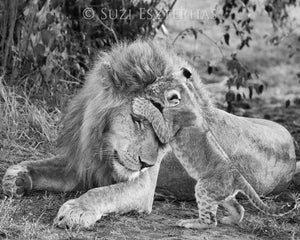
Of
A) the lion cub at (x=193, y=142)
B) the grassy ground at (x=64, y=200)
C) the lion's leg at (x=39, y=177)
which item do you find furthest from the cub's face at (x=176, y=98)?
the lion's leg at (x=39, y=177)

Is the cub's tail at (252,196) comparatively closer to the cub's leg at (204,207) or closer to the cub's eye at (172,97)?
the cub's leg at (204,207)

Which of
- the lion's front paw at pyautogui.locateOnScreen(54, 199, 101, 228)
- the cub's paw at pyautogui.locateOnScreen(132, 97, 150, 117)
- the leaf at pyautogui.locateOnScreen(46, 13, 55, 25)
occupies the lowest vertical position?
the lion's front paw at pyautogui.locateOnScreen(54, 199, 101, 228)

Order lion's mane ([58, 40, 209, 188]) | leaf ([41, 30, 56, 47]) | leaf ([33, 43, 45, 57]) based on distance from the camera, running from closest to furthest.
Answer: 1. lion's mane ([58, 40, 209, 188])
2. leaf ([41, 30, 56, 47])
3. leaf ([33, 43, 45, 57])

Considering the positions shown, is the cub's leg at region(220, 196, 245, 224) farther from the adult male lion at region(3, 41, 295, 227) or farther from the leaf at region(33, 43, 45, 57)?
the leaf at region(33, 43, 45, 57)

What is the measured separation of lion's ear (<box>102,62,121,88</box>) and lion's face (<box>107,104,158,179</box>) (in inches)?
5.4

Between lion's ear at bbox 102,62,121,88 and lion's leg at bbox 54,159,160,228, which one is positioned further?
lion's ear at bbox 102,62,121,88

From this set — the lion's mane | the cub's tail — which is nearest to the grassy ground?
the cub's tail

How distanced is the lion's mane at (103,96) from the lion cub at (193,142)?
127 millimetres

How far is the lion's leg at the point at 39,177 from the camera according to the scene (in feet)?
14.8

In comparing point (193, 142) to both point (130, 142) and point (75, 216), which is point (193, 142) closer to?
point (130, 142)

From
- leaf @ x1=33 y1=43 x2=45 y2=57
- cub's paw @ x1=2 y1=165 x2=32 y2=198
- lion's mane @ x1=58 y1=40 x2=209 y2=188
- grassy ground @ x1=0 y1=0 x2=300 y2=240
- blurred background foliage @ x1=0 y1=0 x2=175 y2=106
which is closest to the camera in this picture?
grassy ground @ x1=0 y1=0 x2=300 y2=240

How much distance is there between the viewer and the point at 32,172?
183 inches

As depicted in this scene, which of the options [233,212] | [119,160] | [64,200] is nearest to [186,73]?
[119,160]

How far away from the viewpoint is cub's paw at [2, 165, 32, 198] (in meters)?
4.49
